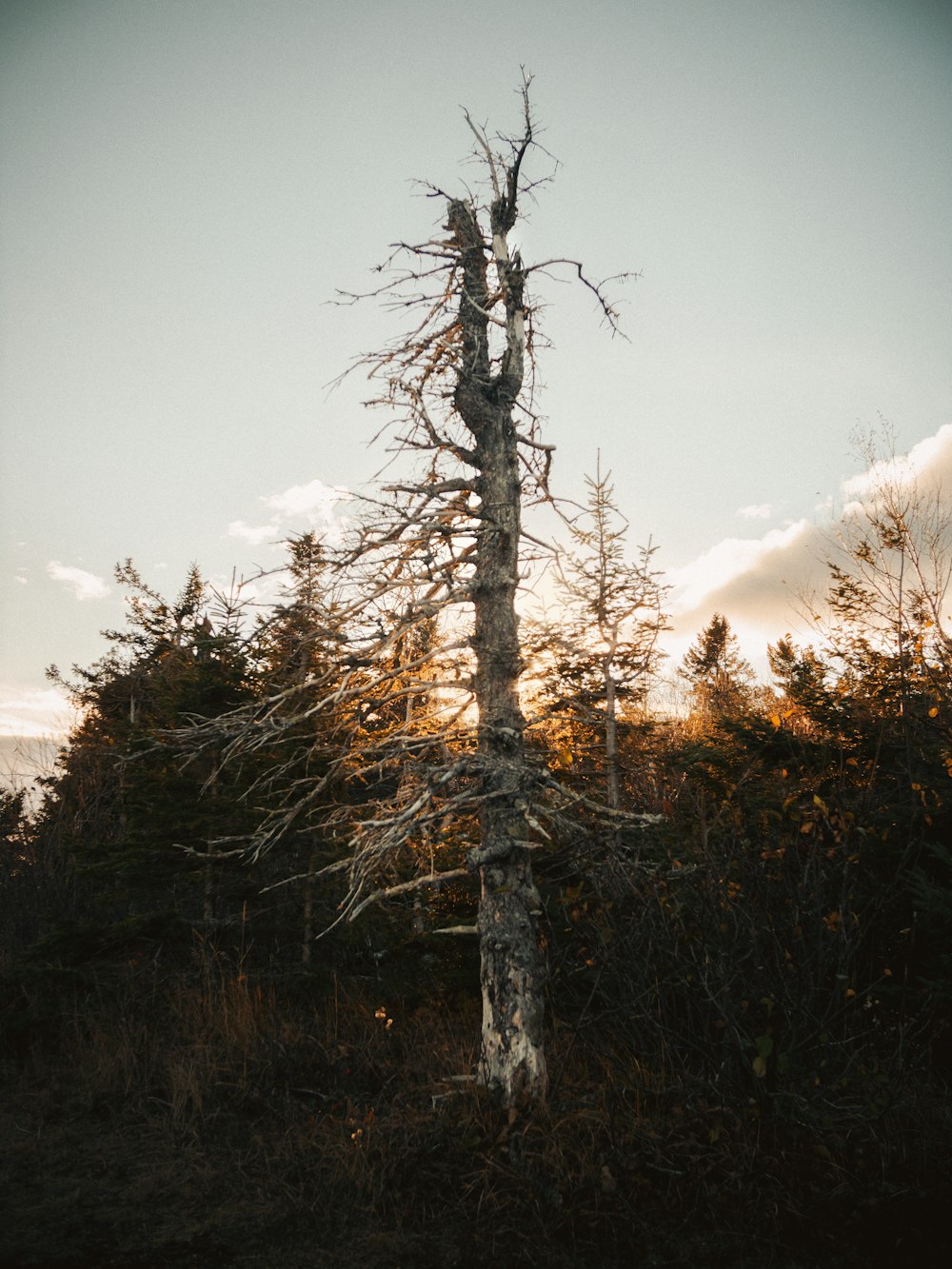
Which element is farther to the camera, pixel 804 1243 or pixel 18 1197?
pixel 18 1197

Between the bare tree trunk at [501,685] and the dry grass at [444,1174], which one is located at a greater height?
the bare tree trunk at [501,685]

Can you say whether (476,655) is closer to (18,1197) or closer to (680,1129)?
(680,1129)

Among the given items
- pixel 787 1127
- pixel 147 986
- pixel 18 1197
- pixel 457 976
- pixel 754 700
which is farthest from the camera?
pixel 754 700

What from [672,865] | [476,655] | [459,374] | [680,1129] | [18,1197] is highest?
[459,374]

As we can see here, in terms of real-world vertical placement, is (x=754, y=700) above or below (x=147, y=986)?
above

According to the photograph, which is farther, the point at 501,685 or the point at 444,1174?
the point at 501,685

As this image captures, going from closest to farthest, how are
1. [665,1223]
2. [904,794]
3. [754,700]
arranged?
[665,1223] < [904,794] < [754,700]

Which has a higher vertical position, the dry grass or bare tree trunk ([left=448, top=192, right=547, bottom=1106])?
bare tree trunk ([left=448, top=192, right=547, bottom=1106])

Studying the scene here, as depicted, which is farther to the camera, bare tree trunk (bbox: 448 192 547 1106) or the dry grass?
bare tree trunk (bbox: 448 192 547 1106)

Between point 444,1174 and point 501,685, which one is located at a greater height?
point 501,685

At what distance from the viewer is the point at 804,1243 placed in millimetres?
3932

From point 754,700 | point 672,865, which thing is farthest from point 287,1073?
point 754,700

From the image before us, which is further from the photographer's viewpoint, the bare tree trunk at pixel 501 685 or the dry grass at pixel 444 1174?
the bare tree trunk at pixel 501 685

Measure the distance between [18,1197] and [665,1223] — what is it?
16.6ft
